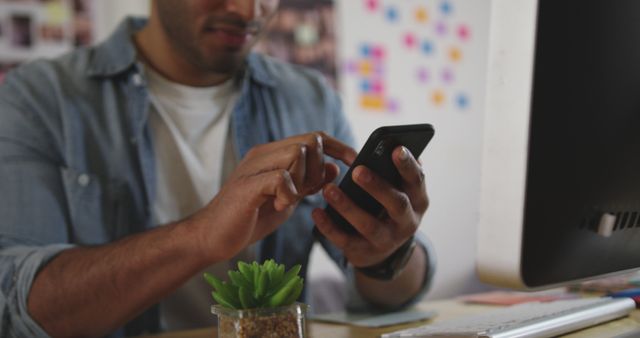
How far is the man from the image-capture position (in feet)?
2.67

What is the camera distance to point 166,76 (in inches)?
52.3

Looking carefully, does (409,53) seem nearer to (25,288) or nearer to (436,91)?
(436,91)

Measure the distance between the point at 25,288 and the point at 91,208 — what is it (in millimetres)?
316

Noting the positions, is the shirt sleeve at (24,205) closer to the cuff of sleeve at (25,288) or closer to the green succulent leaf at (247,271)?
the cuff of sleeve at (25,288)

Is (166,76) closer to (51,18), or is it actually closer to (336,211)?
(336,211)

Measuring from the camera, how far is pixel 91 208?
118 cm

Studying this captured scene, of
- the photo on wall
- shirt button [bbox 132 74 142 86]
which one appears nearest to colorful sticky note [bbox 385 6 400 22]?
the photo on wall

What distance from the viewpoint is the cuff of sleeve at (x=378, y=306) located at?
108 centimetres

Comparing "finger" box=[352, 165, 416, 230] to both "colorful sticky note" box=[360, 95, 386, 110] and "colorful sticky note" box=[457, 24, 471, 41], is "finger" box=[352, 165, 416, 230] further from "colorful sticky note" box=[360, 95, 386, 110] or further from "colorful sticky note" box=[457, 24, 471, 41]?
"colorful sticky note" box=[457, 24, 471, 41]

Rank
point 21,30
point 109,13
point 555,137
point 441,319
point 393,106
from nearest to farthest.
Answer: point 555,137, point 441,319, point 21,30, point 109,13, point 393,106

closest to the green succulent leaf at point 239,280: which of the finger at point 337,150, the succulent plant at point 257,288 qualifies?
the succulent plant at point 257,288

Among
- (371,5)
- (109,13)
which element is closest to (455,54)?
(371,5)

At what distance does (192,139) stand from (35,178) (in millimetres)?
320

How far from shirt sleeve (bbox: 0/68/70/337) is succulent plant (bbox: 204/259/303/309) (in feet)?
1.37
